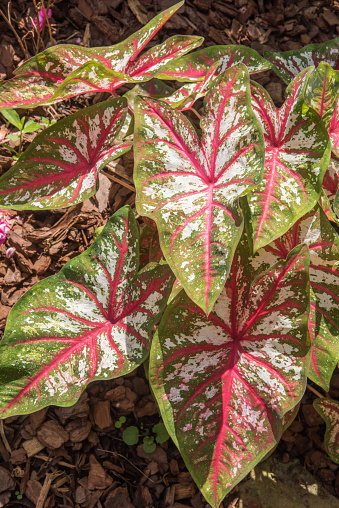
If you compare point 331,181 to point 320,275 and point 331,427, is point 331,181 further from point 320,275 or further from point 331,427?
point 331,427

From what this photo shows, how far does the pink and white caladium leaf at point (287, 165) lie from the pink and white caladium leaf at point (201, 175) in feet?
0.39

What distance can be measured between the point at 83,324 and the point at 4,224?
67cm

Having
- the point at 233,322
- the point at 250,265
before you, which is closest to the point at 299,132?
the point at 250,265

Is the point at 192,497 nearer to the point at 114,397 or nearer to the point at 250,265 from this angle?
the point at 114,397

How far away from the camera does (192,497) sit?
1.50 m

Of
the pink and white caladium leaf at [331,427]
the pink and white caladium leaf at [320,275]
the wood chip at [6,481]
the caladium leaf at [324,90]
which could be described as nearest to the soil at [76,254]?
the wood chip at [6,481]

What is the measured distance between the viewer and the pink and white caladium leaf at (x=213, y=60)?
143cm

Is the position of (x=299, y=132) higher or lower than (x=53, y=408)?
higher

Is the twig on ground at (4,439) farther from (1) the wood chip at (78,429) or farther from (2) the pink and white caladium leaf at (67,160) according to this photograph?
(2) the pink and white caladium leaf at (67,160)

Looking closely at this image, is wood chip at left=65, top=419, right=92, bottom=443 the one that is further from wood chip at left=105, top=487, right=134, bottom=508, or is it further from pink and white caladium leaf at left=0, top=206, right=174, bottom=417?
pink and white caladium leaf at left=0, top=206, right=174, bottom=417

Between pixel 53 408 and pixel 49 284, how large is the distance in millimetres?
623

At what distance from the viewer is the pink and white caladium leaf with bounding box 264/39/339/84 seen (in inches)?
61.6

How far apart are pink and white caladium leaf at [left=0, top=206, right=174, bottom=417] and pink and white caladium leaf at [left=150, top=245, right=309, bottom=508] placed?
0.35ft

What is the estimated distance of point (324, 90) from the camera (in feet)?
4.20
